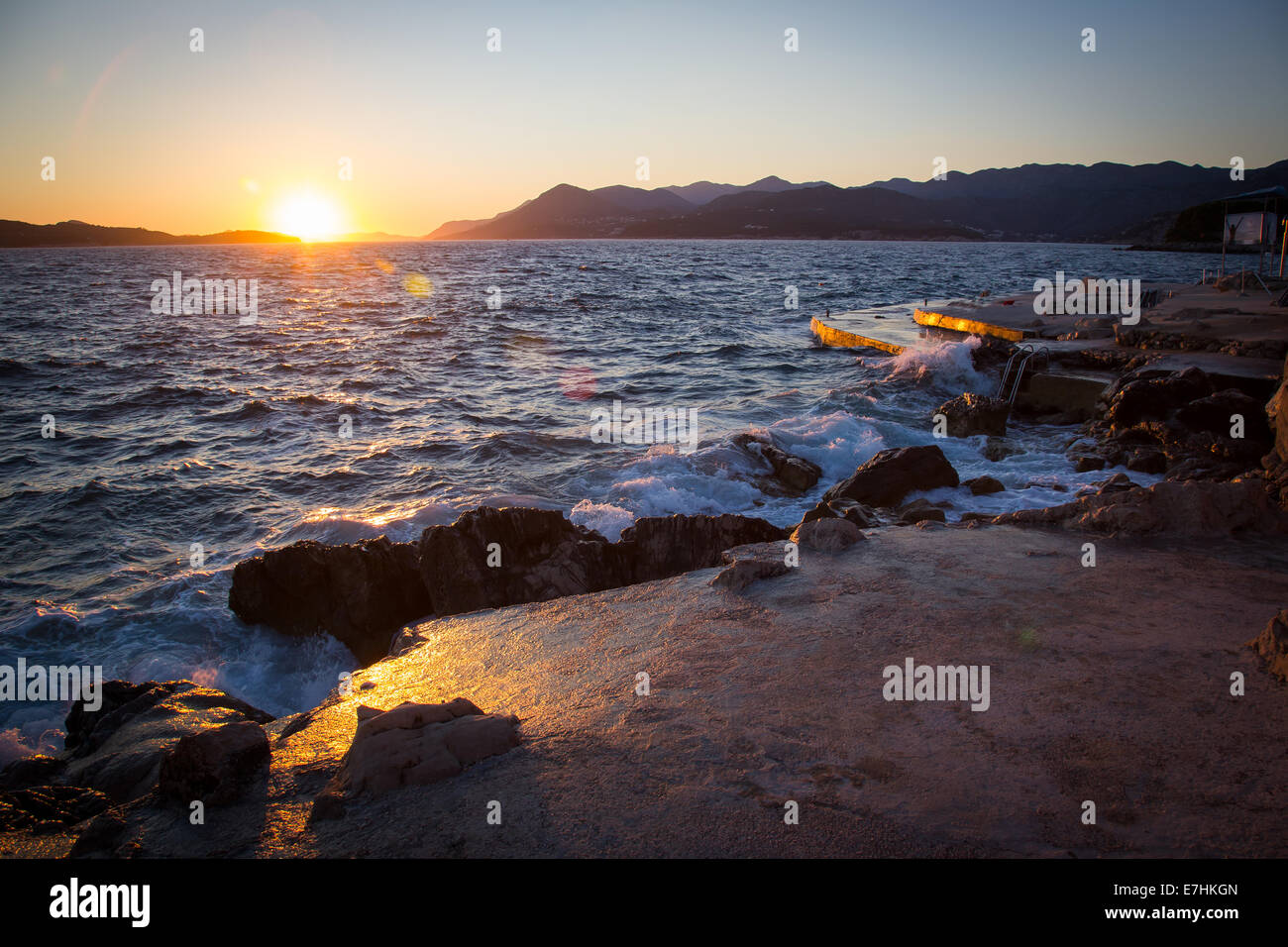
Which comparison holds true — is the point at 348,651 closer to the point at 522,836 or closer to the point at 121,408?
the point at 522,836

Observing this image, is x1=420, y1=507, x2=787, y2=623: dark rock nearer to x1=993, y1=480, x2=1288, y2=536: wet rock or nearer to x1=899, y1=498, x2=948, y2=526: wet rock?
x1=899, y1=498, x2=948, y2=526: wet rock

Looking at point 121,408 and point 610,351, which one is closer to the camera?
point 121,408

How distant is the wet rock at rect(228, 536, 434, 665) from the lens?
287 inches

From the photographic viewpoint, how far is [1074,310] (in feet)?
75.3

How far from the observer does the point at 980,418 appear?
13789 millimetres

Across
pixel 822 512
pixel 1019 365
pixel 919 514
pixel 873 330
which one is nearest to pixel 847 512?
pixel 822 512

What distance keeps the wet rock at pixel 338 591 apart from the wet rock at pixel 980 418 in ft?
35.3

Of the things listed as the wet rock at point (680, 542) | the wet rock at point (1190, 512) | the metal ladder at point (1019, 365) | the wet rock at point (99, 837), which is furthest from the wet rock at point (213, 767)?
the metal ladder at point (1019, 365)

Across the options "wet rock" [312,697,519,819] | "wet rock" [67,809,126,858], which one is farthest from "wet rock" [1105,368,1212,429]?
"wet rock" [67,809,126,858]

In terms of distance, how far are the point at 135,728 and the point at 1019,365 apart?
668 inches

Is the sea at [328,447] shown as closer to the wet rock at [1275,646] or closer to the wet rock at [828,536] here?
the wet rock at [828,536]

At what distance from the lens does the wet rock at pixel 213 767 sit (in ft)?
11.9

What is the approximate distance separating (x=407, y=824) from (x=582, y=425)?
1246cm
